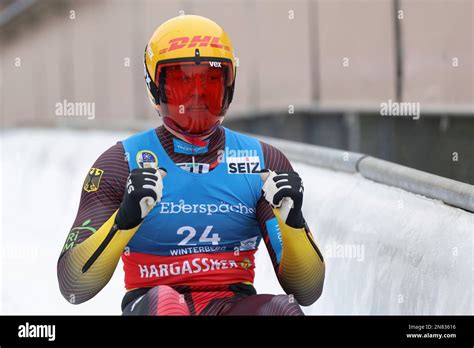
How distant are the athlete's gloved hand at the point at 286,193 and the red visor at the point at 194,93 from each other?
43 centimetres

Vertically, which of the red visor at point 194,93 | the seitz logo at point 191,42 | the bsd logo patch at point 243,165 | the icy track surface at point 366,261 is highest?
the seitz logo at point 191,42

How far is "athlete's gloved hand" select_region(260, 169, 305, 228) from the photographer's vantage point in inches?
138

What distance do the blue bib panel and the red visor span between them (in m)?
0.15

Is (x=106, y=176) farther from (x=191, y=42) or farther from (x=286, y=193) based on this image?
(x=286, y=193)

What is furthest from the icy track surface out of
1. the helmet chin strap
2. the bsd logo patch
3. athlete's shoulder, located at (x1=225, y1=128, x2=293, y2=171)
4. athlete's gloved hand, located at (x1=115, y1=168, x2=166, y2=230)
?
athlete's gloved hand, located at (x1=115, y1=168, x2=166, y2=230)

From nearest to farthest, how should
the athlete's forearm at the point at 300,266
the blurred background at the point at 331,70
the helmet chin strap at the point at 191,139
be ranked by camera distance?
the athlete's forearm at the point at 300,266 < the helmet chin strap at the point at 191,139 < the blurred background at the point at 331,70

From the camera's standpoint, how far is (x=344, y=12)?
923cm

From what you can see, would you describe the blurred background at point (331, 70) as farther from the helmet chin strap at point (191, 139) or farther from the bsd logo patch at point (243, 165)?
the helmet chin strap at point (191, 139)

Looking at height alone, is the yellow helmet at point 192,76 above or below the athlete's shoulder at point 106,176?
above

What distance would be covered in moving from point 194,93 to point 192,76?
0.07 m

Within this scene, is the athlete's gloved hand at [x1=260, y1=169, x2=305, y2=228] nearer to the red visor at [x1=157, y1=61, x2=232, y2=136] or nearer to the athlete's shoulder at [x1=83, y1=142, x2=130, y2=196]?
the red visor at [x1=157, y1=61, x2=232, y2=136]

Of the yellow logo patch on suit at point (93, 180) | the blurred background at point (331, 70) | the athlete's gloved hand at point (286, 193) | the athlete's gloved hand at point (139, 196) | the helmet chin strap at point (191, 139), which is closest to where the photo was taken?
the athlete's gloved hand at point (139, 196)

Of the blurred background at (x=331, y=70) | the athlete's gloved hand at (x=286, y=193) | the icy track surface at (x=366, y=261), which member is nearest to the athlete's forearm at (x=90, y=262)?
the athlete's gloved hand at (x=286, y=193)

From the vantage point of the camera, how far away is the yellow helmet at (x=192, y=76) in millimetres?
3840
